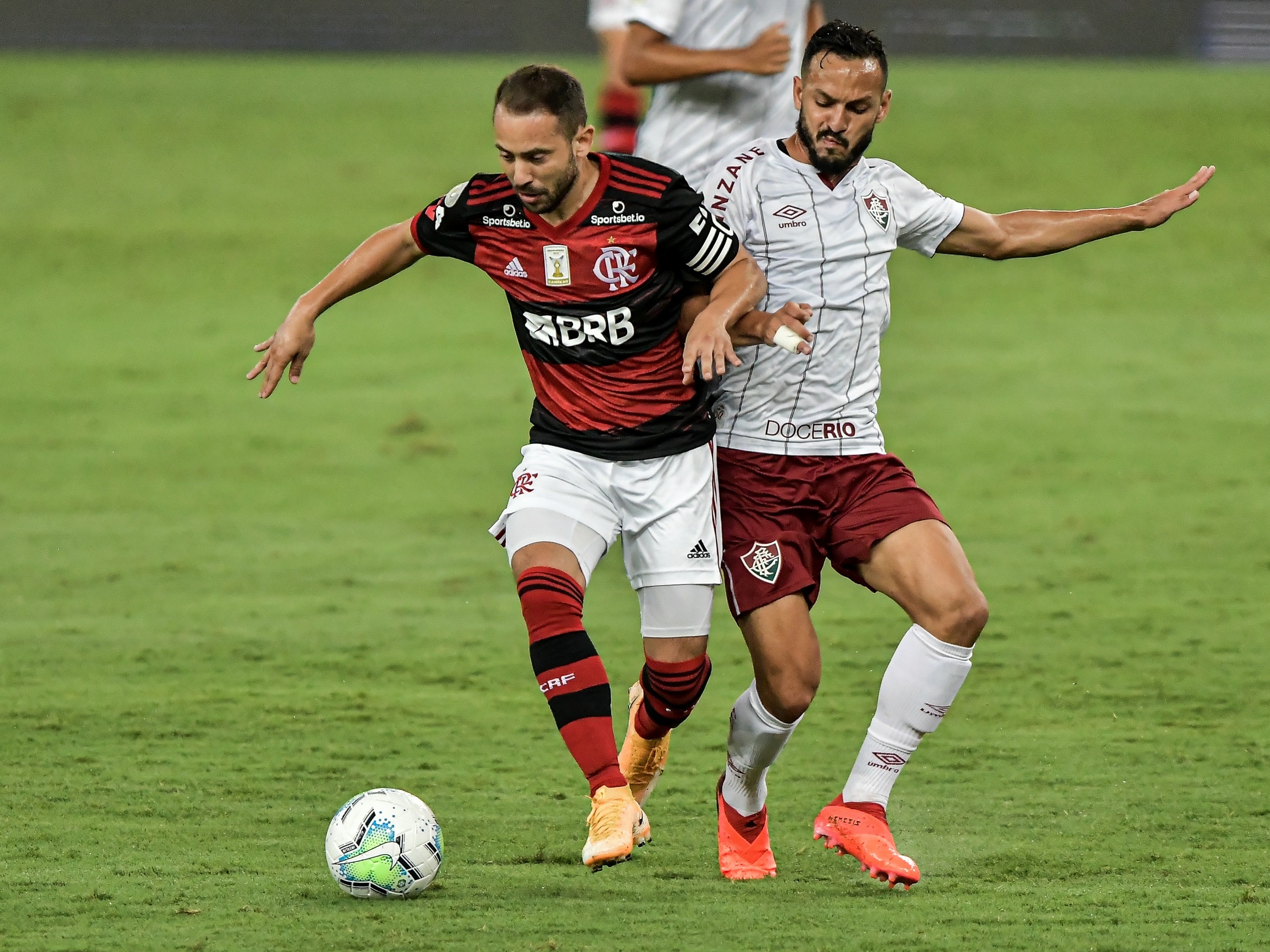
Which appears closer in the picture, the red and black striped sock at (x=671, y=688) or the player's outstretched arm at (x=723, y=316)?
the player's outstretched arm at (x=723, y=316)

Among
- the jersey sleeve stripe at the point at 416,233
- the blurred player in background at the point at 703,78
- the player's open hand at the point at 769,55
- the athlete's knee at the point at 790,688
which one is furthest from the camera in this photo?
the blurred player in background at the point at 703,78

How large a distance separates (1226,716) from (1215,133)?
46.6ft

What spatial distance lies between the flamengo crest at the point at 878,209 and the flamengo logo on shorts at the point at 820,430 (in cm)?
52

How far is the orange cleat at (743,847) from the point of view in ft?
15.1

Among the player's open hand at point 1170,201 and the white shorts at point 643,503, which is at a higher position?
the player's open hand at point 1170,201

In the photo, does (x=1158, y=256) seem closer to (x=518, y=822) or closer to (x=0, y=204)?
(x=0, y=204)

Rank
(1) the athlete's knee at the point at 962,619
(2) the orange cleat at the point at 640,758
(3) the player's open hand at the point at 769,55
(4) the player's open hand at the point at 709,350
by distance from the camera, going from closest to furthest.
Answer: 1. (4) the player's open hand at the point at 709,350
2. (1) the athlete's knee at the point at 962,619
3. (2) the orange cleat at the point at 640,758
4. (3) the player's open hand at the point at 769,55

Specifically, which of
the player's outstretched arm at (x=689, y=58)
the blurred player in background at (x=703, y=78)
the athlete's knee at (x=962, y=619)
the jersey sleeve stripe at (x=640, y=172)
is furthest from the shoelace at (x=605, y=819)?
the player's outstretched arm at (x=689, y=58)

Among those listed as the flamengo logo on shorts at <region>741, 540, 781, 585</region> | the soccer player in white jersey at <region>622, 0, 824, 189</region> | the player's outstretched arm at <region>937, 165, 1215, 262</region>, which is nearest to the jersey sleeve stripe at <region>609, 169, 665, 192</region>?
the player's outstretched arm at <region>937, 165, 1215, 262</region>

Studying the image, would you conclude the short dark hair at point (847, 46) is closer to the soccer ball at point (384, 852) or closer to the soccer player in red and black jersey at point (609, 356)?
the soccer player in red and black jersey at point (609, 356)

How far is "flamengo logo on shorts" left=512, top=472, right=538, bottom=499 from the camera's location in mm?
4539

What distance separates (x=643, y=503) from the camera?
15.0ft

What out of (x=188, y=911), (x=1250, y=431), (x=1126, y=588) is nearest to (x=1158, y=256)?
(x=1250, y=431)

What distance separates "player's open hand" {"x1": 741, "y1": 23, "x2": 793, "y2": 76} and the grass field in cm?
212
